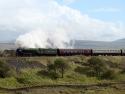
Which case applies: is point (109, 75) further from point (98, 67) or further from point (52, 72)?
point (52, 72)

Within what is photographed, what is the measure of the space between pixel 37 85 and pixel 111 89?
10.6 m

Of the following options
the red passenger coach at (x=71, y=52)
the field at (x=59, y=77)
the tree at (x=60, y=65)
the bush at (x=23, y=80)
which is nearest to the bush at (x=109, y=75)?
the field at (x=59, y=77)

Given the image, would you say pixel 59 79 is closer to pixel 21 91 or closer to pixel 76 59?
pixel 21 91

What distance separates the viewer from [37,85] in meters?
55.3

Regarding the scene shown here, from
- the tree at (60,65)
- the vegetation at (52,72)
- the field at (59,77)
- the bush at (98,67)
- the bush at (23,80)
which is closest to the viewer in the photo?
the field at (59,77)

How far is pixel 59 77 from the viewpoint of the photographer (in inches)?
2489

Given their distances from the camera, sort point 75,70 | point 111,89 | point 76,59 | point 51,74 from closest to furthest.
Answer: point 111,89
point 51,74
point 75,70
point 76,59

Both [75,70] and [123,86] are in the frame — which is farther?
[75,70]

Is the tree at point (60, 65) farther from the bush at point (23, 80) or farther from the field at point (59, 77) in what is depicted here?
the bush at point (23, 80)

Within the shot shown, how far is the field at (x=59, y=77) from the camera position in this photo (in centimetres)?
5240

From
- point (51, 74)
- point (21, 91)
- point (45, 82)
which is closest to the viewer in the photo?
point (21, 91)

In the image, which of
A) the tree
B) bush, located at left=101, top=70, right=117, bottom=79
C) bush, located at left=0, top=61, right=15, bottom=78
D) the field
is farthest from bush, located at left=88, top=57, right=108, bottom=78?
bush, located at left=0, top=61, right=15, bottom=78

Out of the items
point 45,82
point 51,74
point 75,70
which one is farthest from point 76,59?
point 45,82

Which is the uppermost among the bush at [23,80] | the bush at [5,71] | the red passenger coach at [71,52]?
the red passenger coach at [71,52]
